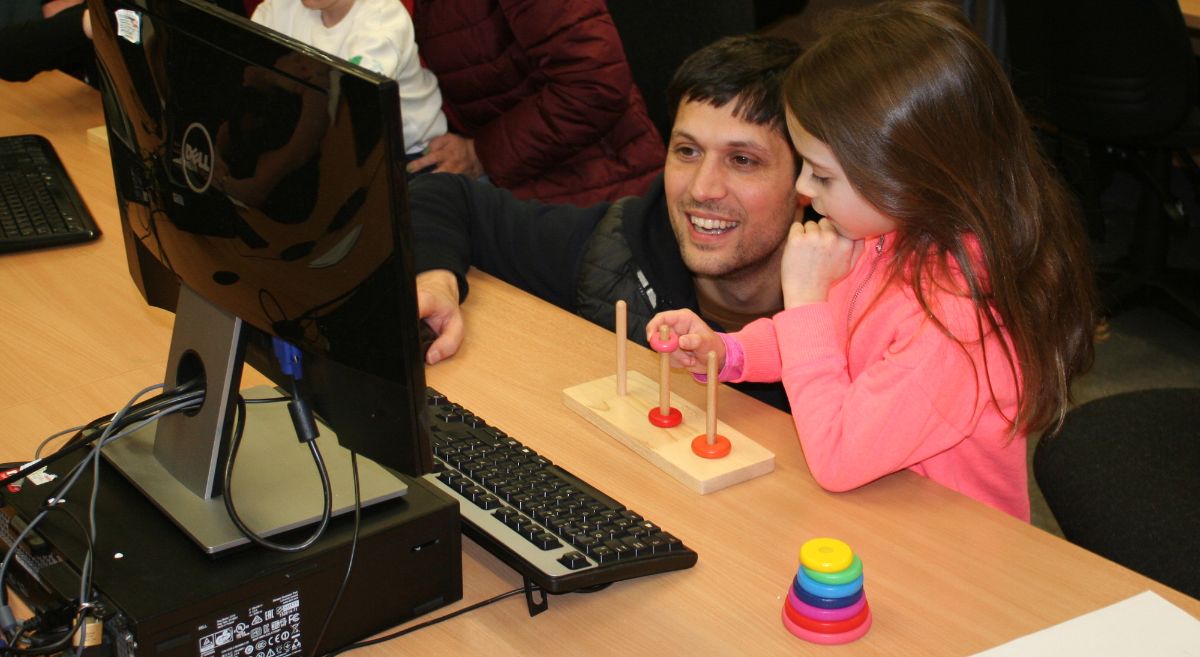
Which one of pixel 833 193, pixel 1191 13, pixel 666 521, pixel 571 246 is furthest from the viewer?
pixel 1191 13

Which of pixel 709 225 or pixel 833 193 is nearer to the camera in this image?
pixel 833 193

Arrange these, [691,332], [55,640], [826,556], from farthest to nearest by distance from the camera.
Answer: [691,332] → [826,556] → [55,640]

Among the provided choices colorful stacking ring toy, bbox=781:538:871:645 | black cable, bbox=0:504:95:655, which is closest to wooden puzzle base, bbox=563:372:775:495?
colorful stacking ring toy, bbox=781:538:871:645

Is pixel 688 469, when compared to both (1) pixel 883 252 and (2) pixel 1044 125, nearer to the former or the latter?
(1) pixel 883 252

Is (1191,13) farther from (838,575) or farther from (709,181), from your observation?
(838,575)

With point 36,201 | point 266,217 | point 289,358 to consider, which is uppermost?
point 266,217

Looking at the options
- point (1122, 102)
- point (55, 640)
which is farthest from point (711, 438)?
point (1122, 102)

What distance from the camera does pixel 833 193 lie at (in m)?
1.30

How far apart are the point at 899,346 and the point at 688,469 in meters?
0.24

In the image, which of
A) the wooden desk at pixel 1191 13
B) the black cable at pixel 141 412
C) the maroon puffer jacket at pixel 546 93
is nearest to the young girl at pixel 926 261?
the black cable at pixel 141 412

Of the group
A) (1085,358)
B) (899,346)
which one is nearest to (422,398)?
(899,346)

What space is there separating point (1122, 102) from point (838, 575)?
81.3 inches

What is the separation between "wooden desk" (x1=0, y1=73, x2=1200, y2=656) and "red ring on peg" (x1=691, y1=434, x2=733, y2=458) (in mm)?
44

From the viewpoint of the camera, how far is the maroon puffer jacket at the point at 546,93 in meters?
2.24
